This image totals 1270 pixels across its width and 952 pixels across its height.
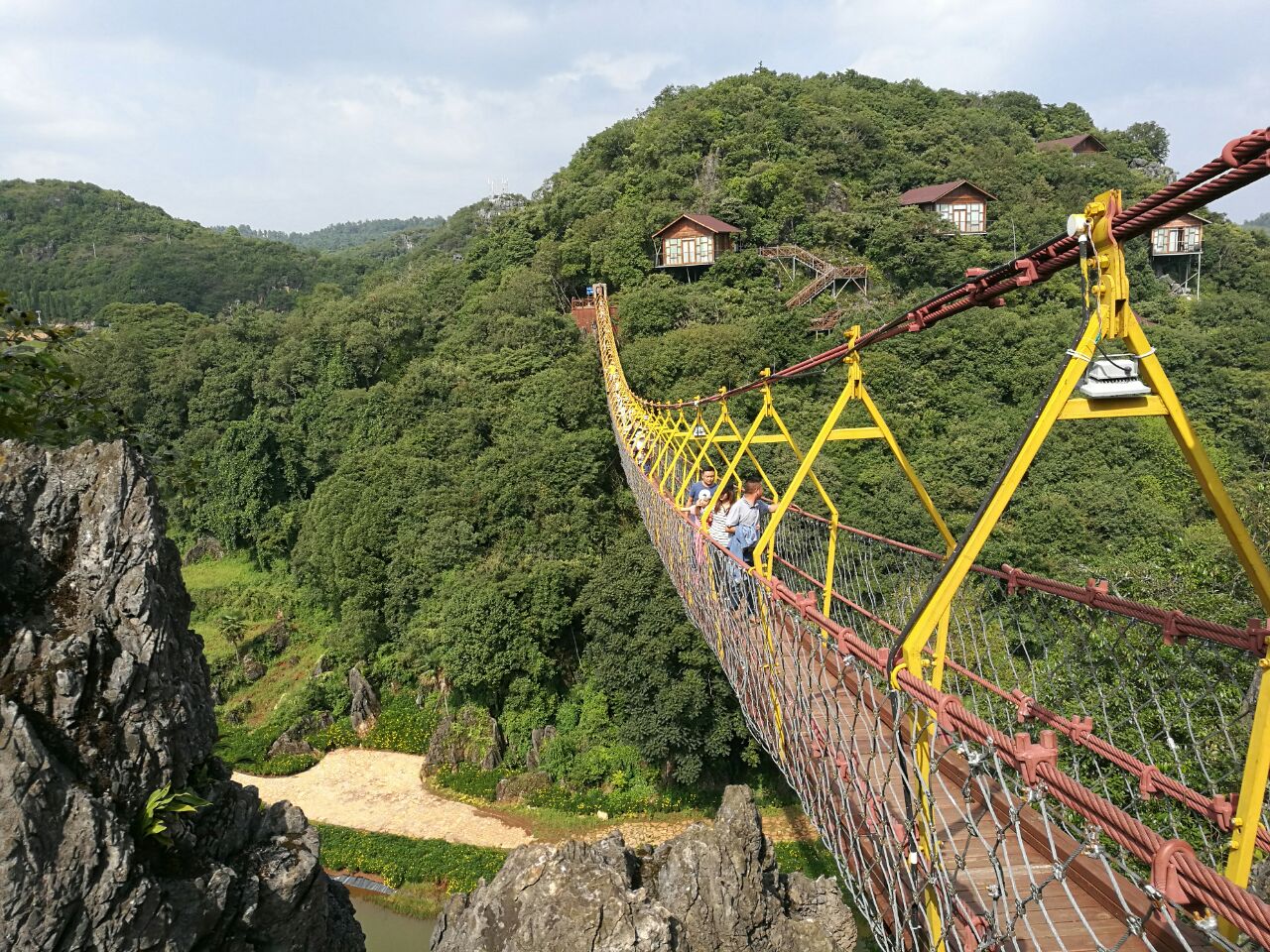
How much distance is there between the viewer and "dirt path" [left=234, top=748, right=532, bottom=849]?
30.3 feet

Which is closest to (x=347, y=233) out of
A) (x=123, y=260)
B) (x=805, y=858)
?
(x=123, y=260)

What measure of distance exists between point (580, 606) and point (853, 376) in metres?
7.73

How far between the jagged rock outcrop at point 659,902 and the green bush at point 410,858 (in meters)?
2.47

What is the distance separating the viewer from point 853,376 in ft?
9.79

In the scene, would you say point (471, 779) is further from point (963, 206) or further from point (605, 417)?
point (963, 206)

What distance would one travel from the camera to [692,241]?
17281mm

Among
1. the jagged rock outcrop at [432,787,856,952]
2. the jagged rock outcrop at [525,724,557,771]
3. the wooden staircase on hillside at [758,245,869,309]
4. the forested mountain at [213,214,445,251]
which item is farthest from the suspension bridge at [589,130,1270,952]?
the forested mountain at [213,214,445,251]

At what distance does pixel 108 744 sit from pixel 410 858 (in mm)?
6315

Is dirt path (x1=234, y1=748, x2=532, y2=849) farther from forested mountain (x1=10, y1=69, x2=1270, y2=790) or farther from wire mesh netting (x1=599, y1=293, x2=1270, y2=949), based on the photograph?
wire mesh netting (x1=599, y1=293, x2=1270, y2=949)

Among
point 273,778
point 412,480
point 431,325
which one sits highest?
point 431,325

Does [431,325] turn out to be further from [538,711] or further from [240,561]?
[538,711]

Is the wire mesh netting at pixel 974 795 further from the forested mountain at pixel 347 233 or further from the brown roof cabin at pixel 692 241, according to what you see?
the forested mountain at pixel 347 233

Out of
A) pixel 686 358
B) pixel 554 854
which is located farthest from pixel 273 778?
pixel 686 358

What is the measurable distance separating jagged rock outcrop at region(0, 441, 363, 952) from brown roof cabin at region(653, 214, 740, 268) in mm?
14642
